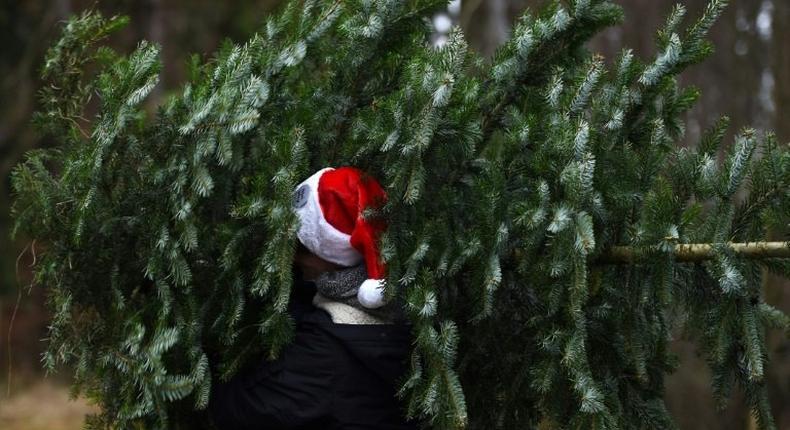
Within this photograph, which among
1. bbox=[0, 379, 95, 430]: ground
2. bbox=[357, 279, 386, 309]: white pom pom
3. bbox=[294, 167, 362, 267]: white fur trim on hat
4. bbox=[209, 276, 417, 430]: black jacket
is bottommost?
bbox=[0, 379, 95, 430]: ground

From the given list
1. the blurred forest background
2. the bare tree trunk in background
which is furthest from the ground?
the bare tree trunk in background

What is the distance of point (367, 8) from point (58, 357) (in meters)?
1.71

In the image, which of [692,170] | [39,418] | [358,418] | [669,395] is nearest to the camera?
[692,170]

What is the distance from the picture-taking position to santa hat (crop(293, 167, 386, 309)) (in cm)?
336

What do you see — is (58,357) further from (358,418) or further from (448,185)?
(448,185)

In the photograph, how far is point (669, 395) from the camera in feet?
33.2

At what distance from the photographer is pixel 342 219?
342 centimetres

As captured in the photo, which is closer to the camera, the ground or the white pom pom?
the white pom pom

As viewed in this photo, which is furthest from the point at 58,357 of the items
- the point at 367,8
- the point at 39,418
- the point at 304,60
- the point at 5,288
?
the point at 5,288

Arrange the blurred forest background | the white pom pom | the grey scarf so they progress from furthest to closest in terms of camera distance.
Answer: the blurred forest background → the grey scarf → the white pom pom

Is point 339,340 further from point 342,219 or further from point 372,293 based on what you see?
point 342,219

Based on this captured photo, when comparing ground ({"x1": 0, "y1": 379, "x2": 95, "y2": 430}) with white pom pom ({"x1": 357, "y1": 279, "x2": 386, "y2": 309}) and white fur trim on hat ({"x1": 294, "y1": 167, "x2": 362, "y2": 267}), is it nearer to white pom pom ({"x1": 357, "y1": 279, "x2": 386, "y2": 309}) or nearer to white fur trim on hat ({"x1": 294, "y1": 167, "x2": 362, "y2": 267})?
white fur trim on hat ({"x1": 294, "y1": 167, "x2": 362, "y2": 267})

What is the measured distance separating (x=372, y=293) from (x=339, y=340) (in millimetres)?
208

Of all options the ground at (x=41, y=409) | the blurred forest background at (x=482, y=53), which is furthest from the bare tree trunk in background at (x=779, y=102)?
the ground at (x=41, y=409)
